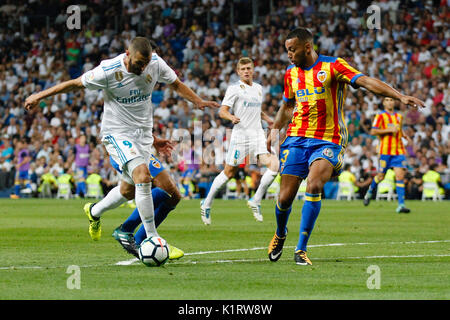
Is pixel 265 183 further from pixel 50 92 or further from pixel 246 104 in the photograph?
pixel 50 92

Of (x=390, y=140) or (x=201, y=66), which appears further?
(x=201, y=66)

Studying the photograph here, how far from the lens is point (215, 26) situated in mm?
33969

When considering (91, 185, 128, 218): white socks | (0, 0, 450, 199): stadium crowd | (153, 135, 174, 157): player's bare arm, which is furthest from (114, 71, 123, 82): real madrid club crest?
(0, 0, 450, 199): stadium crowd

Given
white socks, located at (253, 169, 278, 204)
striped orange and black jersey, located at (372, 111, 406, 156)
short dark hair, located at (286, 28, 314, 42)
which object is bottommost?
white socks, located at (253, 169, 278, 204)

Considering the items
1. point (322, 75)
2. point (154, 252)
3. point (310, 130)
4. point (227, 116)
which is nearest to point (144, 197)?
point (154, 252)

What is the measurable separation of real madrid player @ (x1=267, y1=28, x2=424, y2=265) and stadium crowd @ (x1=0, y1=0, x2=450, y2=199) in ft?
55.9

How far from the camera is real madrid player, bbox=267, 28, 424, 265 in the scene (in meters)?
8.82

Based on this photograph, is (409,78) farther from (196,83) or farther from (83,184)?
(83,184)

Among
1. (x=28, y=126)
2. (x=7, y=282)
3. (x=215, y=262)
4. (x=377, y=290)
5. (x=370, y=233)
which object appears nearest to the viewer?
(x=377, y=290)

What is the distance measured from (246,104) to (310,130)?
6683 mm

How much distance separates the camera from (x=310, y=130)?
356 inches

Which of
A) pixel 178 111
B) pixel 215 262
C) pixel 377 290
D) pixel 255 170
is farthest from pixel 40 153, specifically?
pixel 377 290

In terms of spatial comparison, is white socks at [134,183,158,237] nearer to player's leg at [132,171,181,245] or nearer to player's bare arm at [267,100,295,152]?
player's leg at [132,171,181,245]
